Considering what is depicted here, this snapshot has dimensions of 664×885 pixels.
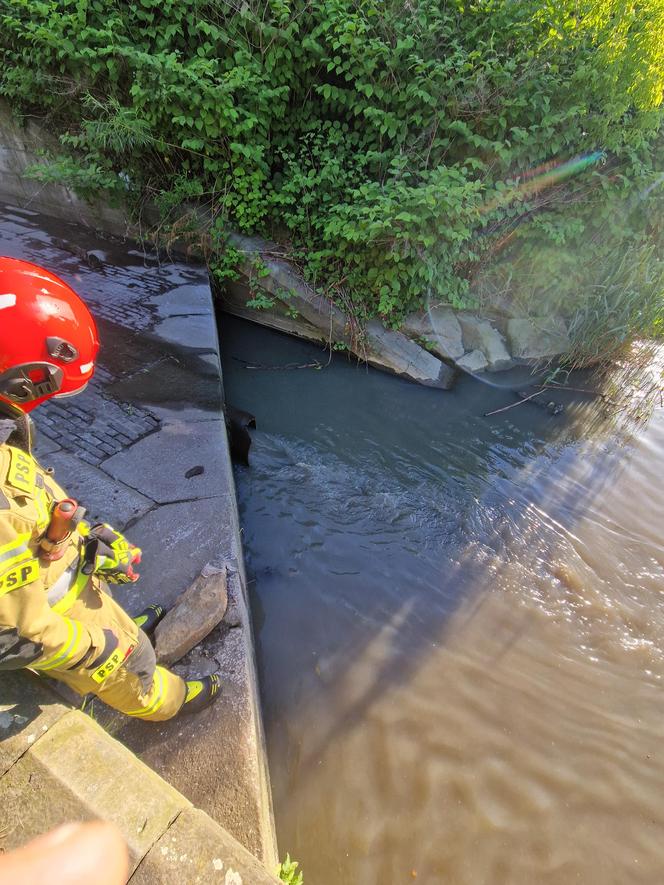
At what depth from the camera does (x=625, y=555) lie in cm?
342

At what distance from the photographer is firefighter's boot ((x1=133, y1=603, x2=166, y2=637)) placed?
6.68 feet

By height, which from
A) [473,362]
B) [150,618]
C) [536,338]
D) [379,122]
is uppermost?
[379,122]

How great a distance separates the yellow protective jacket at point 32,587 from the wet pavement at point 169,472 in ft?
2.09

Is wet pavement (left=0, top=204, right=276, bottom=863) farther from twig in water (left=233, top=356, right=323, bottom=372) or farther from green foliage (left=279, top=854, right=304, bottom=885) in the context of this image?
twig in water (left=233, top=356, right=323, bottom=372)

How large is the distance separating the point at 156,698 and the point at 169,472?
60.1 inches

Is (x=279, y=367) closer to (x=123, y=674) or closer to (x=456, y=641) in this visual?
(x=456, y=641)

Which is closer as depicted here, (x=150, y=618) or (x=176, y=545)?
(x=150, y=618)

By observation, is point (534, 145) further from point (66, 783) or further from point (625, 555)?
point (66, 783)

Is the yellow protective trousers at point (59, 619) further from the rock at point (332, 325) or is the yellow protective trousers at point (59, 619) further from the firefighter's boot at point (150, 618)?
the rock at point (332, 325)

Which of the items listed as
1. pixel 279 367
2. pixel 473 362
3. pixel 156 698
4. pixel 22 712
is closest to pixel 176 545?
pixel 156 698

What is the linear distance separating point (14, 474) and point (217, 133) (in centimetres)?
493

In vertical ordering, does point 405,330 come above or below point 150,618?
above

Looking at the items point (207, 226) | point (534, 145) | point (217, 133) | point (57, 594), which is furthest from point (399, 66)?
point (57, 594)

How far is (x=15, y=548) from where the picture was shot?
117 centimetres
